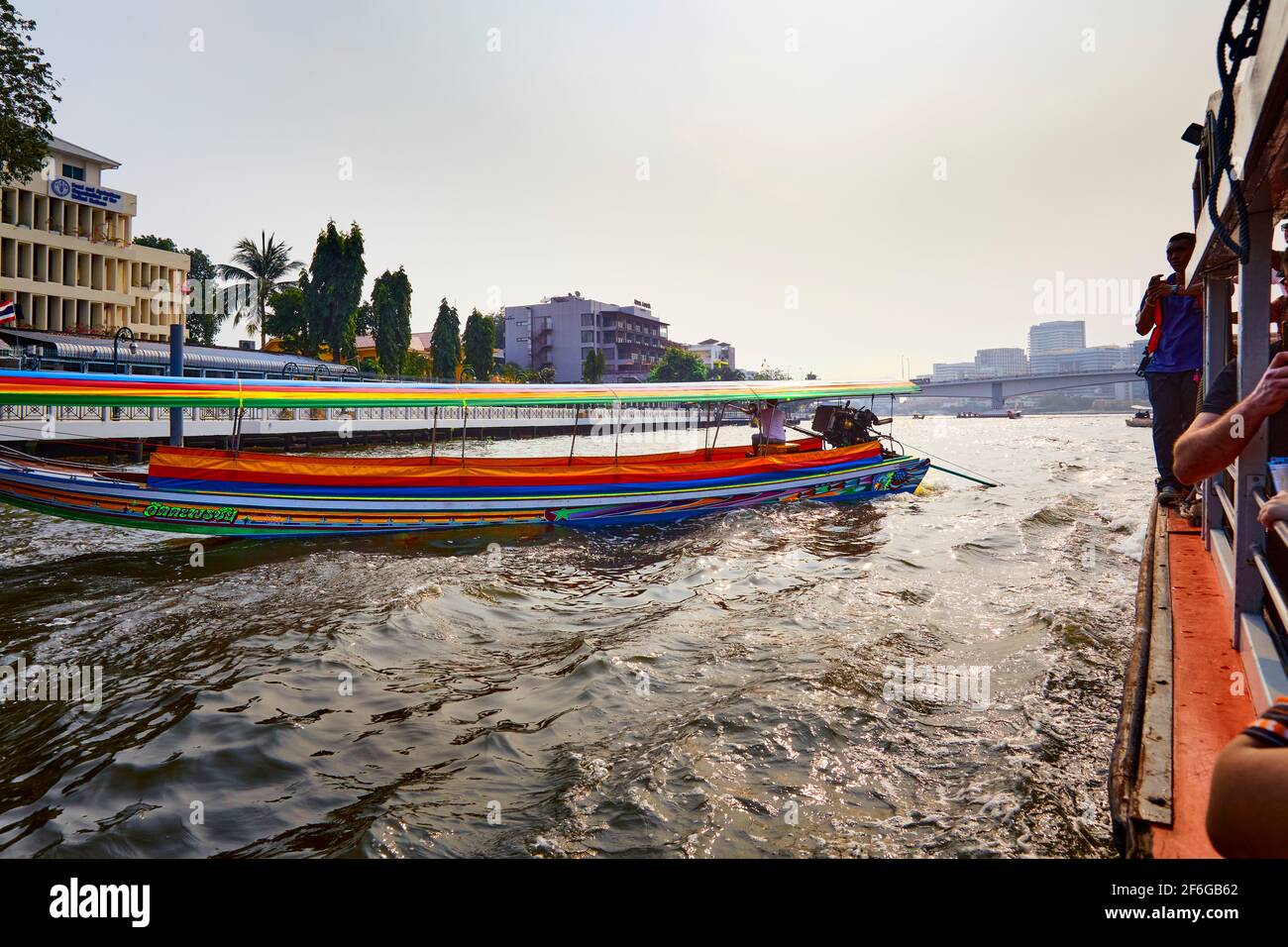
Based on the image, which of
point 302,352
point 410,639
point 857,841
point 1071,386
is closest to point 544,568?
point 410,639

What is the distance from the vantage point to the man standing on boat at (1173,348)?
21.5 ft

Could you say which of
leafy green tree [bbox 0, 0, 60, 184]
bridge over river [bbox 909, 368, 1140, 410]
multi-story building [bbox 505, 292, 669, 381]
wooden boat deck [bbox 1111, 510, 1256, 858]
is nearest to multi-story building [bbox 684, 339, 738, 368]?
multi-story building [bbox 505, 292, 669, 381]

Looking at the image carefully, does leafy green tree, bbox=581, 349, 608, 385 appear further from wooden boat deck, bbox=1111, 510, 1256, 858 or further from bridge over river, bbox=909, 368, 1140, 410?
wooden boat deck, bbox=1111, 510, 1256, 858

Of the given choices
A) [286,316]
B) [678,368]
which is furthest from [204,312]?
[678,368]

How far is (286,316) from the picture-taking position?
52.4m

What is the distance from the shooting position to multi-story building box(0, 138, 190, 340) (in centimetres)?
3972

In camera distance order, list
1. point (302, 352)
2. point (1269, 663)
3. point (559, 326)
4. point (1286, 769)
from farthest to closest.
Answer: point (559, 326)
point (302, 352)
point (1269, 663)
point (1286, 769)

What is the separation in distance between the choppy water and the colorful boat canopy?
2.35 m

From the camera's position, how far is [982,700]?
4.94 m

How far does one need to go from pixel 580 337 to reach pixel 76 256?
55243 millimetres

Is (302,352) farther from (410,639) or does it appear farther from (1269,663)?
(1269,663)

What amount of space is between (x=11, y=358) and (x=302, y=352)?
22941mm

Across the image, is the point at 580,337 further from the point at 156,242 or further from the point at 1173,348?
the point at 1173,348

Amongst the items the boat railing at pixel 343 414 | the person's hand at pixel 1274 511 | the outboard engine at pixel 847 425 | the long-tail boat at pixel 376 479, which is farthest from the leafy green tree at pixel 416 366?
the person's hand at pixel 1274 511
